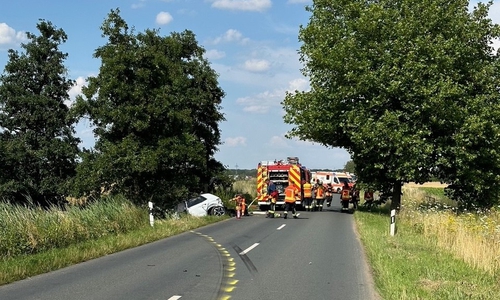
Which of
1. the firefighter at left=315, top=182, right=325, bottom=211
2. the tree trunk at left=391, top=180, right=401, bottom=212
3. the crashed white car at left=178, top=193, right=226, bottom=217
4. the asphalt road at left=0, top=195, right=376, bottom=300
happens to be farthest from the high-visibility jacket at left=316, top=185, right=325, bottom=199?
the asphalt road at left=0, top=195, right=376, bottom=300

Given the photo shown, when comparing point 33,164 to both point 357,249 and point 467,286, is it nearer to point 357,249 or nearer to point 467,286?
point 357,249

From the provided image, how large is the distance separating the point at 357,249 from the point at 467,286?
574 cm

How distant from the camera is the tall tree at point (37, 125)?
31.5m

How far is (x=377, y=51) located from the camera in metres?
26.7

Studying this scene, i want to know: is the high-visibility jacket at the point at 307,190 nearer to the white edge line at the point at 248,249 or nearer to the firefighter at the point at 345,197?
the firefighter at the point at 345,197

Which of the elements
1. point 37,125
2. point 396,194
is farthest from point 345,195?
point 37,125

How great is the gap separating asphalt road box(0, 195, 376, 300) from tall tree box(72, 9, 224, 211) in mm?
9428

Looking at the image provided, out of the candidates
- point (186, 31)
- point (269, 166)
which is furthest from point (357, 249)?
point (186, 31)

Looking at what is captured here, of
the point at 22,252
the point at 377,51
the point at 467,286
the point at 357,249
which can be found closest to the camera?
the point at 467,286

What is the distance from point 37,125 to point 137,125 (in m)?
10.3

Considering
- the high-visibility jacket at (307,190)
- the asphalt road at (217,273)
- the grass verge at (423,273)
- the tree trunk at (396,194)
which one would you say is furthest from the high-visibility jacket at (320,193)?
the grass verge at (423,273)

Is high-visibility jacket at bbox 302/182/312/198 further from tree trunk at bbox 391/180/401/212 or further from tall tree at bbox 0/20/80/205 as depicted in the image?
tall tree at bbox 0/20/80/205

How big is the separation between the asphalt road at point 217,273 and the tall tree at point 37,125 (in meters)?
17.4

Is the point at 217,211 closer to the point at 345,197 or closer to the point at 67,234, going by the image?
the point at 345,197
